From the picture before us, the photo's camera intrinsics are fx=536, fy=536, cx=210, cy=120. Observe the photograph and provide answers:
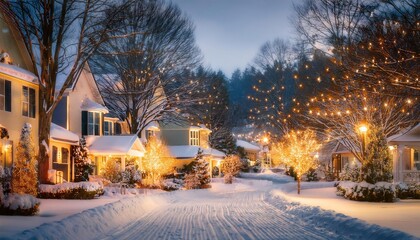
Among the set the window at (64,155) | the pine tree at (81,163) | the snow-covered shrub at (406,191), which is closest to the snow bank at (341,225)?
the snow-covered shrub at (406,191)

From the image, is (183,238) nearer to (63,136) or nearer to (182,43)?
(63,136)

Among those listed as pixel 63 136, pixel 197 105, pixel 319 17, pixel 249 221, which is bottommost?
pixel 249 221

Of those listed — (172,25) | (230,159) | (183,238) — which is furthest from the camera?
(230,159)

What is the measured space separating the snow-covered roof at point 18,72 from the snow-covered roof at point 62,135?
430 centimetres

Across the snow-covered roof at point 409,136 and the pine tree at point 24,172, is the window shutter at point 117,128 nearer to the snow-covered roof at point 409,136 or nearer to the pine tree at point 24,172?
the snow-covered roof at point 409,136

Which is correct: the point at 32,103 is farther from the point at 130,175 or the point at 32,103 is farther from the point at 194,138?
the point at 194,138

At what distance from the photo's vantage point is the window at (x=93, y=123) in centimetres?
3847

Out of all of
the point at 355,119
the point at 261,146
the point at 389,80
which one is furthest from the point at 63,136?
the point at 261,146

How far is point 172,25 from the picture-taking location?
38.8 meters

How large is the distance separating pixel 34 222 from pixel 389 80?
12332 millimetres

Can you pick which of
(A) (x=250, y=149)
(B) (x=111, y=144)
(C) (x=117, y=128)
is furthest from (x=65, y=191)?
(A) (x=250, y=149)

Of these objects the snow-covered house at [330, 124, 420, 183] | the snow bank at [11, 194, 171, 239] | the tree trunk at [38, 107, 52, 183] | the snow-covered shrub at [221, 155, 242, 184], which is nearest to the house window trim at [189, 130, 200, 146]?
the snow-covered shrub at [221, 155, 242, 184]

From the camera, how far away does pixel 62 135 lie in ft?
107

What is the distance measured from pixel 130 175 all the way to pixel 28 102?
10620mm
